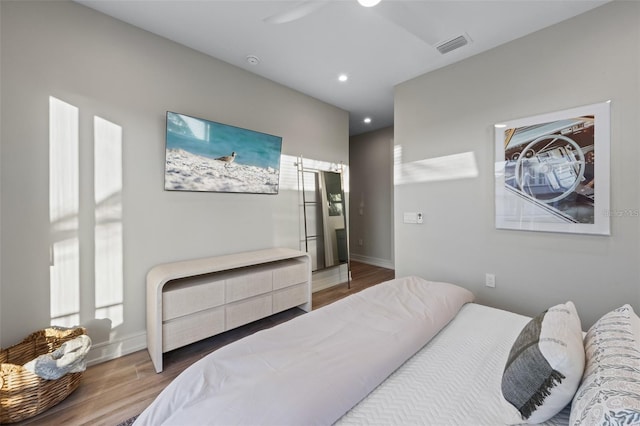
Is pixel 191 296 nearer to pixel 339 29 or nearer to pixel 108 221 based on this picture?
pixel 108 221

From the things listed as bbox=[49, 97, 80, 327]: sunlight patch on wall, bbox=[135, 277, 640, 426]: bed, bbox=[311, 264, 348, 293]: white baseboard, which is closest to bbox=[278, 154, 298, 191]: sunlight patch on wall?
bbox=[311, 264, 348, 293]: white baseboard

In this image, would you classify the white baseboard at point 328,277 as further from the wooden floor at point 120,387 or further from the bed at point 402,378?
the bed at point 402,378

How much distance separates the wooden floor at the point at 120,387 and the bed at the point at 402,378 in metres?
1.01

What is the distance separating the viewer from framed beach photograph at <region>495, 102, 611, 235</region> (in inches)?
75.9

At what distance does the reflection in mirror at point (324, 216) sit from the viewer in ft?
11.4

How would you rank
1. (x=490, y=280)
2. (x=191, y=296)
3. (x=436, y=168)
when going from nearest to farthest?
(x=191, y=296)
(x=490, y=280)
(x=436, y=168)

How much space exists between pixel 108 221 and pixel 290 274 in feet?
5.31

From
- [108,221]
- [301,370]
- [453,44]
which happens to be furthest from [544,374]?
[108,221]

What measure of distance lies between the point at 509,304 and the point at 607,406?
2.04 meters

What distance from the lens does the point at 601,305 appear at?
6.44ft

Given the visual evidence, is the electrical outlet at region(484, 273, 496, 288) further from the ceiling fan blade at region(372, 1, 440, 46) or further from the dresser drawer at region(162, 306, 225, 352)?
the dresser drawer at region(162, 306, 225, 352)

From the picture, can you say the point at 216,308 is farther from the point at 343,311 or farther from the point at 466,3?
the point at 466,3

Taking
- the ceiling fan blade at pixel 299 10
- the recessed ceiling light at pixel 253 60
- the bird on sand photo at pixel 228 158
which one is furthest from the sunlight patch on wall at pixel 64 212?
the ceiling fan blade at pixel 299 10

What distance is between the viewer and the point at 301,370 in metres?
0.94
